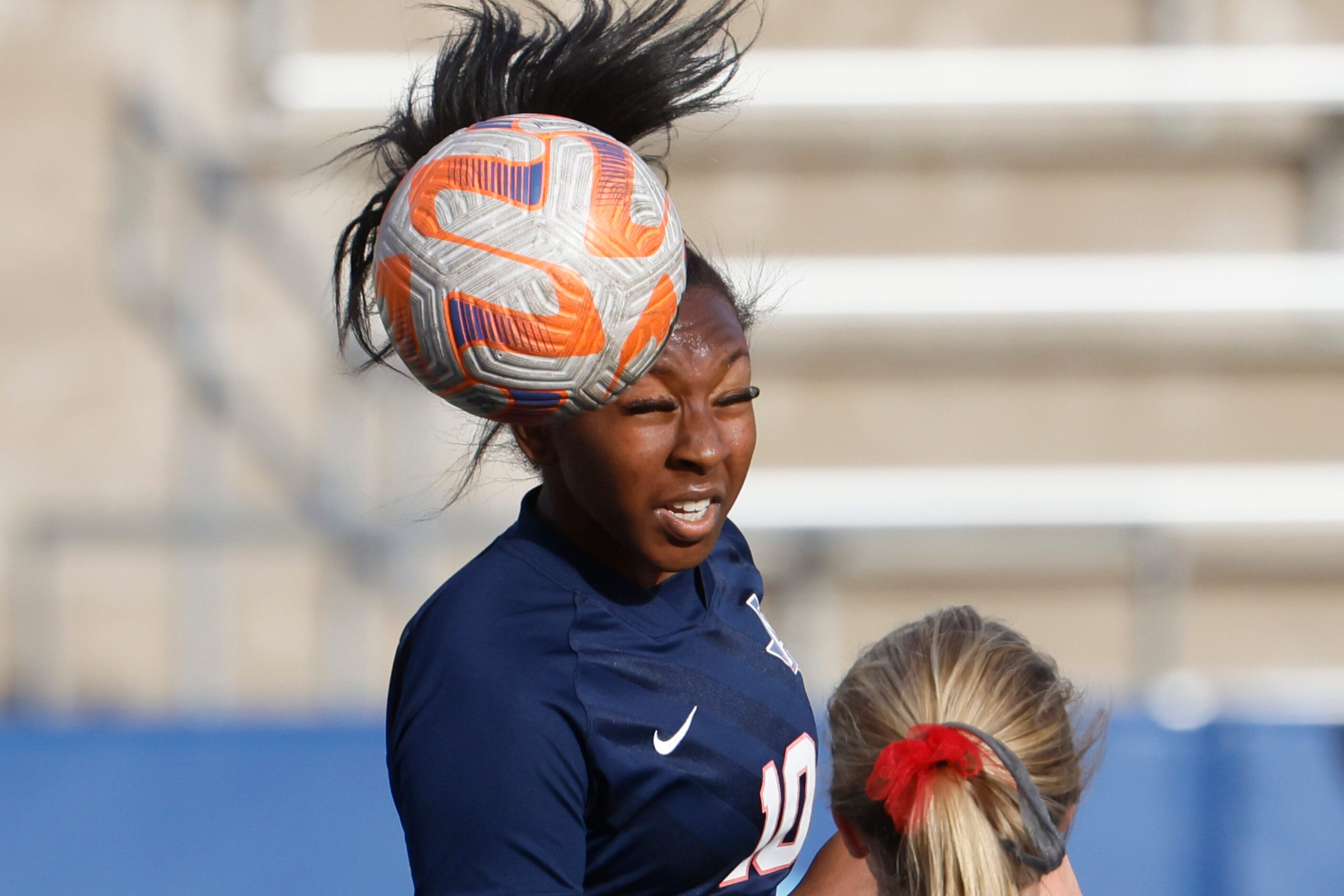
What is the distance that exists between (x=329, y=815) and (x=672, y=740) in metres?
2.45

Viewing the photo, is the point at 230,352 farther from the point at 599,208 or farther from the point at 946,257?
the point at 599,208

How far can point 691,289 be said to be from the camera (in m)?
A: 1.76

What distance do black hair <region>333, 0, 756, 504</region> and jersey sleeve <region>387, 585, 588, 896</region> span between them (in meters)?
0.36

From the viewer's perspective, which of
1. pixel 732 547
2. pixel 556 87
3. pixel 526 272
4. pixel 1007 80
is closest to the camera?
pixel 526 272

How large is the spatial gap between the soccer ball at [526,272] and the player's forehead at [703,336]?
0.04 m

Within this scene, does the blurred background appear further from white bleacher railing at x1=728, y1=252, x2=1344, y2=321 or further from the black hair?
the black hair

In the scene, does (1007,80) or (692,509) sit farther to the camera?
(1007,80)

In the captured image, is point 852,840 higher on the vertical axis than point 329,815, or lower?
higher

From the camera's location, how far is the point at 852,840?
1.83 m

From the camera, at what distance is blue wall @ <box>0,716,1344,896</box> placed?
385 centimetres

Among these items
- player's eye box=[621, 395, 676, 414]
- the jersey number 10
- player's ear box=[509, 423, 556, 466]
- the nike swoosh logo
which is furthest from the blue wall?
player's eye box=[621, 395, 676, 414]

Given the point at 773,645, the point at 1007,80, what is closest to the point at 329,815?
the point at 773,645

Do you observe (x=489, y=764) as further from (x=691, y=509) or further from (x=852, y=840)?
(x=852, y=840)

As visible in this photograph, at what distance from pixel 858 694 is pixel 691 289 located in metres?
0.54
